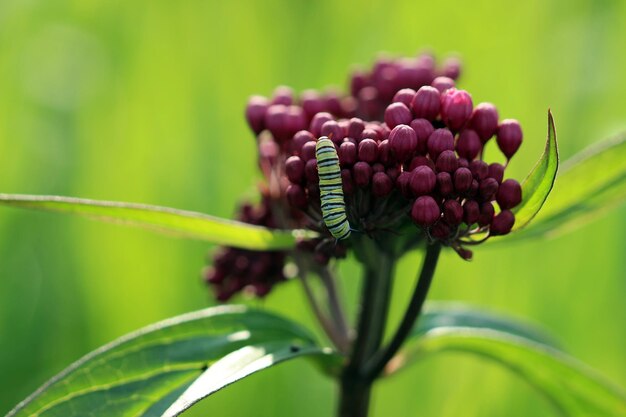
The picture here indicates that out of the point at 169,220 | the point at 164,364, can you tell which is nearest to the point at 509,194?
the point at 169,220

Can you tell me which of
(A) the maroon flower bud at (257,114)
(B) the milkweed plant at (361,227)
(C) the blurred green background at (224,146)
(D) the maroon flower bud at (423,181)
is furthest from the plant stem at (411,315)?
(C) the blurred green background at (224,146)

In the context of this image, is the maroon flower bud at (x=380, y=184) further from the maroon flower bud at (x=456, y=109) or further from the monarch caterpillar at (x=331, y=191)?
the maroon flower bud at (x=456, y=109)

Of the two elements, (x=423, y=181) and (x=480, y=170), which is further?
(x=480, y=170)

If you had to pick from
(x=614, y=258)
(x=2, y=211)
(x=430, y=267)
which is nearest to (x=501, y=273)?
(x=614, y=258)

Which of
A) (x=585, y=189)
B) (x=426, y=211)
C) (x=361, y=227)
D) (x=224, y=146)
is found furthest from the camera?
(x=224, y=146)

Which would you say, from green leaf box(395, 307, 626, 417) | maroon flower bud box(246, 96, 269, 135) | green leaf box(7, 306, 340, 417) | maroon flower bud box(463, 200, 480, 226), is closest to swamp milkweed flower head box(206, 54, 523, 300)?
maroon flower bud box(463, 200, 480, 226)

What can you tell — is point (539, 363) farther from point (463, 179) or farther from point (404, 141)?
point (404, 141)
